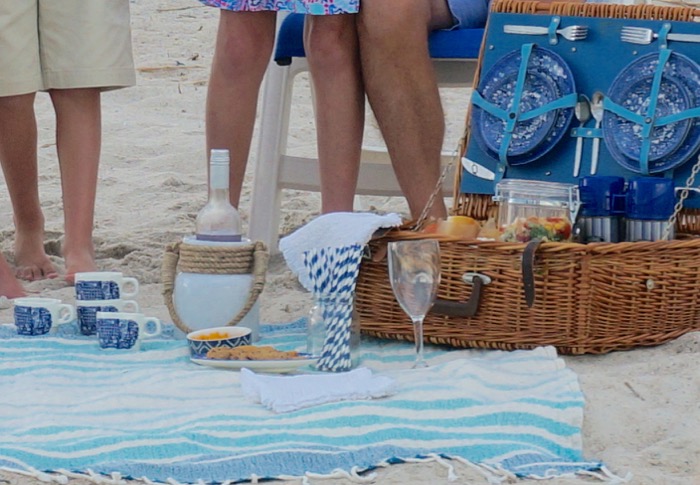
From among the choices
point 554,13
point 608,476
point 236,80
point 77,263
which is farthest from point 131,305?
point 608,476

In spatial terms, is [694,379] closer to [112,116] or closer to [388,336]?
[388,336]

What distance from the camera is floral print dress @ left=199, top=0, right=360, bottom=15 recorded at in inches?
86.3

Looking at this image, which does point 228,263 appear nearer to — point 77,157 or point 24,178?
point 77,157

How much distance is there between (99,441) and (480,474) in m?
0.45

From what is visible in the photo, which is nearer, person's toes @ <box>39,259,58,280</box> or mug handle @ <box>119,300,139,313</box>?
mug handle @ <box>119,300,139,313</box>

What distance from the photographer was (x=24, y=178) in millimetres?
2600

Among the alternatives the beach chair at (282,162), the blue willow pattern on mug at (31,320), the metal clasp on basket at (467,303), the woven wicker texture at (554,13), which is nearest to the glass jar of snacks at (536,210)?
the metal clasp on basket at (467,303)

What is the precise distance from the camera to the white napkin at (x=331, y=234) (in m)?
1.86

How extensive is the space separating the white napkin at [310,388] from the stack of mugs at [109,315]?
0.34m

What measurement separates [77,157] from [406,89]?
28.6 inches

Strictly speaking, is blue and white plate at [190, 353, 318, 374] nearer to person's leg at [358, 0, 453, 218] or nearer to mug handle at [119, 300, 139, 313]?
mug handle at [119, 300, 139, 313]

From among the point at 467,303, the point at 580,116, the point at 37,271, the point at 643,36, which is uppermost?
the point at 643,36

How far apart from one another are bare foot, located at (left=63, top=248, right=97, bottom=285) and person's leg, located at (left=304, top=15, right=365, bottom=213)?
540mm

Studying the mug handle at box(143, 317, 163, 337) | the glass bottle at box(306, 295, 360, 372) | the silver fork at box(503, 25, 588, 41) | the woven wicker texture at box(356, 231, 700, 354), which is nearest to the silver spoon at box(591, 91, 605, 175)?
the silver fork at box(503, 25, 588, 41)
